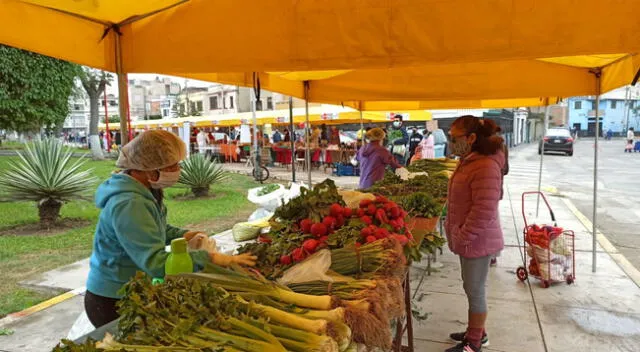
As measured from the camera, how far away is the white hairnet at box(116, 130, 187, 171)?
7.00 feet

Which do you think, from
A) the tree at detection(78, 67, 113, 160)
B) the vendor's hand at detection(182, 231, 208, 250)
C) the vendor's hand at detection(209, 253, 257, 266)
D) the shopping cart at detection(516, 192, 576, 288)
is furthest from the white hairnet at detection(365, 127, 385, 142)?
the tree at detection(78, 67, 113, 160)

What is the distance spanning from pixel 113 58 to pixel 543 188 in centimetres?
1291

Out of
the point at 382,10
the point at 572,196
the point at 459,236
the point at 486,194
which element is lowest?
the point at 572,196

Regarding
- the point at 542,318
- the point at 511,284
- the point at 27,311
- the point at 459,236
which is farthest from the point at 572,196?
the point at 27,311

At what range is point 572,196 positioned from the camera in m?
12.1

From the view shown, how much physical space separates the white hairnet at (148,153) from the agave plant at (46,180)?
7232 millimetres

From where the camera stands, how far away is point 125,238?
6.50ft

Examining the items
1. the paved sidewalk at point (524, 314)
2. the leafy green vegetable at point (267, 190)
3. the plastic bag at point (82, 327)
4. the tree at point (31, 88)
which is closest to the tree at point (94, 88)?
the tree at point (31, 88)

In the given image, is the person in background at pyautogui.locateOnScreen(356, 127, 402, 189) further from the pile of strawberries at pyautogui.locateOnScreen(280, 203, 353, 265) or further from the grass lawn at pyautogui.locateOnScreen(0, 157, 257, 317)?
the pile of strawberries at pyautogui.locateOnScreen(280, 203, 353, 265)

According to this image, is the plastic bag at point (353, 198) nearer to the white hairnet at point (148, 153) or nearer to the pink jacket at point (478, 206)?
the pink jacket at point (478, 206)

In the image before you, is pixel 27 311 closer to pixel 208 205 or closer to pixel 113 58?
pixel 113 58

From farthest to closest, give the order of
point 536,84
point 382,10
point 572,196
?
point 572,196, point 536,84, point 382,10

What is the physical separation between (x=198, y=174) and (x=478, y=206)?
9.68m

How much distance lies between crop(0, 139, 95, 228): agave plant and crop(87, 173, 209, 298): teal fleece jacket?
279 inches
